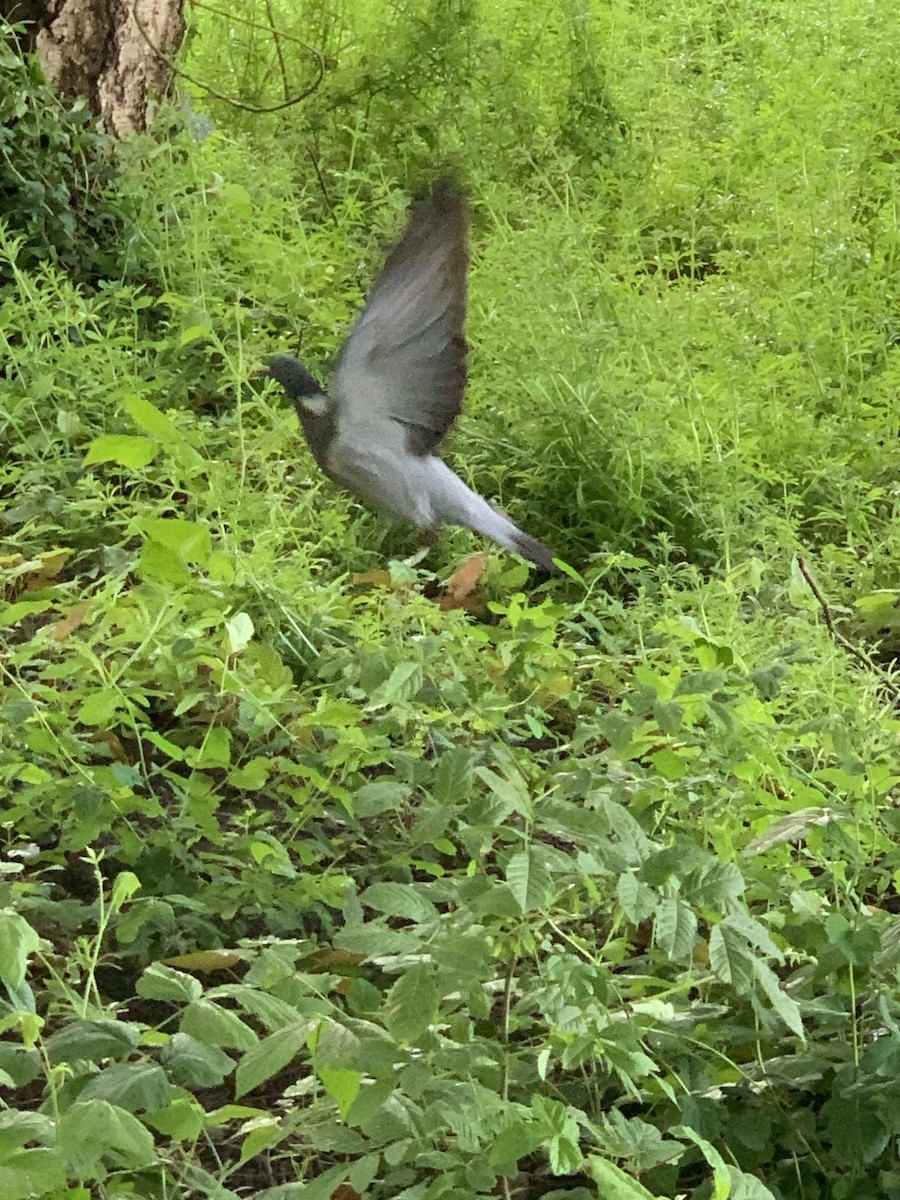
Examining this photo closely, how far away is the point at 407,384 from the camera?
2979 millimetres

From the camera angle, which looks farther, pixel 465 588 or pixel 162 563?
pixel 465 588

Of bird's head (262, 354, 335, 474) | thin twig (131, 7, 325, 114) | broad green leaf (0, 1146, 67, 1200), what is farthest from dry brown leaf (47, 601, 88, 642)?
thin twig (131, 7, 325, 114)

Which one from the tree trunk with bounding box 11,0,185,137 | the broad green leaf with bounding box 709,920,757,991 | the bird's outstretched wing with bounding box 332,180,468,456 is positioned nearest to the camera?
the broad green leaf with bounding box 709,920,757,991

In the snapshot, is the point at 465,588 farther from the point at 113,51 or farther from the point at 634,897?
the point at 113,51

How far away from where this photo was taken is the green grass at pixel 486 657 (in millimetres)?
1500

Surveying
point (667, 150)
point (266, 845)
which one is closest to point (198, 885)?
point (266, 845)

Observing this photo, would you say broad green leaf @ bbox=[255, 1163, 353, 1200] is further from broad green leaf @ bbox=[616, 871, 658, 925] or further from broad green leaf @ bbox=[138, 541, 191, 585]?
broad green leaf @ bbox=[138, 541, 191, 585]

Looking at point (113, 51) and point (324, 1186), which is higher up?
point (113, 51)

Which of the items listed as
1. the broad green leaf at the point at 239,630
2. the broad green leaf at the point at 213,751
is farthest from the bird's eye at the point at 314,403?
the broad green leaf at the point at 239,630

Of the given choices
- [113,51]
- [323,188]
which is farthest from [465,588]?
[113,51]

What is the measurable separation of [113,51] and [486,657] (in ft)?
10.2

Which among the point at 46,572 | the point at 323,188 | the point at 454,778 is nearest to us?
the point at 454,778

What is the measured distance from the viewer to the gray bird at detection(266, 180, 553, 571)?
282 cm

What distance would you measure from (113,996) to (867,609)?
2.09 metres
